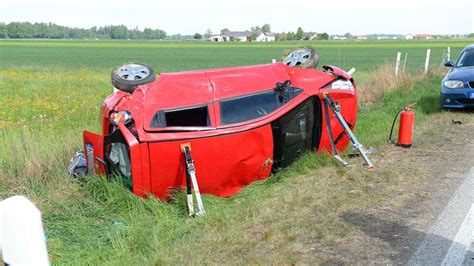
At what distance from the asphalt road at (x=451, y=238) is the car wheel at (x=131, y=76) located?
Result: 4175mm

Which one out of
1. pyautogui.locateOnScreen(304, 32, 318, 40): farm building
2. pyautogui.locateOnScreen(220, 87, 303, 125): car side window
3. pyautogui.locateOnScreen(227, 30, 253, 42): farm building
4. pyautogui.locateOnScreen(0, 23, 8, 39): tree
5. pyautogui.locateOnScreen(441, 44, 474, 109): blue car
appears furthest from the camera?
pyautogui.locateOnScreen(0, 23, 8, 39): tree

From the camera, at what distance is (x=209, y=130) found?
5.52 metres

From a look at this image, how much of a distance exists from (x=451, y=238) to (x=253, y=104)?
9.21 ft

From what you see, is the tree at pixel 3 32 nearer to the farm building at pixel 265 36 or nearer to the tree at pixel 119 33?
the tree at pixel 119 33

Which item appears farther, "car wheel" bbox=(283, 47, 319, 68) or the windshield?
the windshield

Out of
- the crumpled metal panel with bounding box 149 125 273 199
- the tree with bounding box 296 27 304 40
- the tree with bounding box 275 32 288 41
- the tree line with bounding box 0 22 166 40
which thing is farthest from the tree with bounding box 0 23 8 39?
the crumpled metal panel with bounding box 149 125 273 199

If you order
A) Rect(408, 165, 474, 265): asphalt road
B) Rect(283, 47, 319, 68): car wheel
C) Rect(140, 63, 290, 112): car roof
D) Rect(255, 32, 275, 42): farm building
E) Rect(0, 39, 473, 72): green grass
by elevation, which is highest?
Rect(283, 47, 319, 68): car wheel

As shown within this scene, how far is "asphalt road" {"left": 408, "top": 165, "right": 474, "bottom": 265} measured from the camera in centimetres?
362

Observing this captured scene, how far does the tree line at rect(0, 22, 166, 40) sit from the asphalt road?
176964 mm

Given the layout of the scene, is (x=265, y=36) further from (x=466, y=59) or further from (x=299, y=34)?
(x=466, y=59)

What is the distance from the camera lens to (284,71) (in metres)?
6.49

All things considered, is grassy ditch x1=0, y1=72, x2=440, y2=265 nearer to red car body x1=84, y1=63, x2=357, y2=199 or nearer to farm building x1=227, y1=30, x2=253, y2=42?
red car body x1=84, y1=63, x2=357, y2=199

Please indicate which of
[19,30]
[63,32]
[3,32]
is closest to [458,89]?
[3,32]

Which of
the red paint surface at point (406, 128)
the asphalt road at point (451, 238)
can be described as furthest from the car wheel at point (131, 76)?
the asphalt road at point (451, 238)
